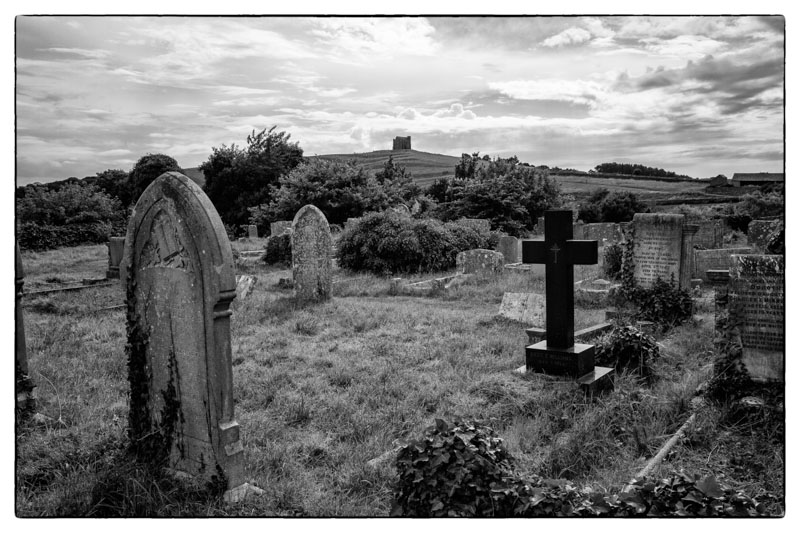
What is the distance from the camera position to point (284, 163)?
126ft

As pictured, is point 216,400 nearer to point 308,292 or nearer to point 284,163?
point 308,292

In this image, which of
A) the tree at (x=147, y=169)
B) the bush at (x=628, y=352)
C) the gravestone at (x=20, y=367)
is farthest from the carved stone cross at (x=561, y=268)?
the tree at (x=147, y=169)

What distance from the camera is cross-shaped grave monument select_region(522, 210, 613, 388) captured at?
22.4 ft

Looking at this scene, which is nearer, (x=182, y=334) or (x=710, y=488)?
(x=710, y=488)

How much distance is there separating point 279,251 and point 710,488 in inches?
660

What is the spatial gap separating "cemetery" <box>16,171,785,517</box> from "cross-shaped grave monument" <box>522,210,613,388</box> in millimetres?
24

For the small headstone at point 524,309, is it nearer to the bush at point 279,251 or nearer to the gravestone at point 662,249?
the gravestone at point 662,249

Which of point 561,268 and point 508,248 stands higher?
point 508,248

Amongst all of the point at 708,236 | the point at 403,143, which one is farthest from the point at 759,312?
the point at 403,143

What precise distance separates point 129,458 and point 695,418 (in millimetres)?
4980

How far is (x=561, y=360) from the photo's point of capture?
6.76 m

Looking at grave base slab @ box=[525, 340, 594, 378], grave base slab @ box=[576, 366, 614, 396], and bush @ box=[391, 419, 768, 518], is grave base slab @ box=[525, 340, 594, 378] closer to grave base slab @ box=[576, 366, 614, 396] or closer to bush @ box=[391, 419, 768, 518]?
grave base slab @ box=[576, 366, 614, 396]

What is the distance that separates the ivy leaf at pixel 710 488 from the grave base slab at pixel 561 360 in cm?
289

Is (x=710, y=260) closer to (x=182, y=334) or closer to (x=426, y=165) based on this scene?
(x=182, y=334)
